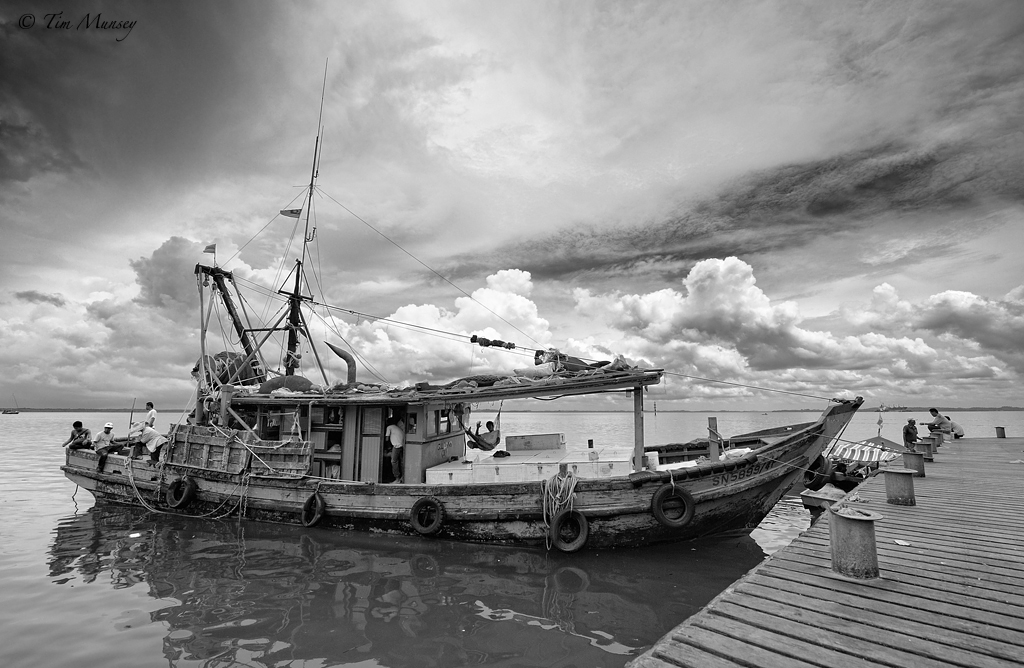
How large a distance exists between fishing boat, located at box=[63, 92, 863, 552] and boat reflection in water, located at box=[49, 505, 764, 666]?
586 millimetres

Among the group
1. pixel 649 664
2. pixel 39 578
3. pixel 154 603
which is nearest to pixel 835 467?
pixel 649 664

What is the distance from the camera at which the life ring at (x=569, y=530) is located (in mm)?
10648

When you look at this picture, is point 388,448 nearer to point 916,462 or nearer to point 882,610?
point 882,610

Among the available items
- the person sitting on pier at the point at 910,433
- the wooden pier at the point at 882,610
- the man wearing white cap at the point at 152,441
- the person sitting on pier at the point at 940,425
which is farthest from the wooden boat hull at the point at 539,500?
the person sitting on pier at the point at 940,425

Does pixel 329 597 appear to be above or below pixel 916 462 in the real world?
below

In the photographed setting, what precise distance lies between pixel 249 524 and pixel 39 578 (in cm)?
459

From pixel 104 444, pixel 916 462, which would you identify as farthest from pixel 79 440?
pixel 916 462

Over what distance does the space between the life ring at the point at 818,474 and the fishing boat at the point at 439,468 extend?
0.80 ft

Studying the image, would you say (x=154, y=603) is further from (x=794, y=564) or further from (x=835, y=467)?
(x=835, y=467)

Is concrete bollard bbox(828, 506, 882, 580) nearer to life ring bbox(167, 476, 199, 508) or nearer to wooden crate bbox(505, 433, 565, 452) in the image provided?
wooden crate bbox(505, 433, 565, 452)

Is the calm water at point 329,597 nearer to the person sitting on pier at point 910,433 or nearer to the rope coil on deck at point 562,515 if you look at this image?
the rope coil on deck at point 562,515

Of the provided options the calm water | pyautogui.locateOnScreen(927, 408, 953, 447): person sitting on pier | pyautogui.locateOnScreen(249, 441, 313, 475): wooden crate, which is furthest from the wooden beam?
pyautogui.locateOnScreen(927, 408, 953, 447): person sitting on pier

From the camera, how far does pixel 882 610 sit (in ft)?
13.3

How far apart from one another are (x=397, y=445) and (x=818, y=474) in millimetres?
13536
